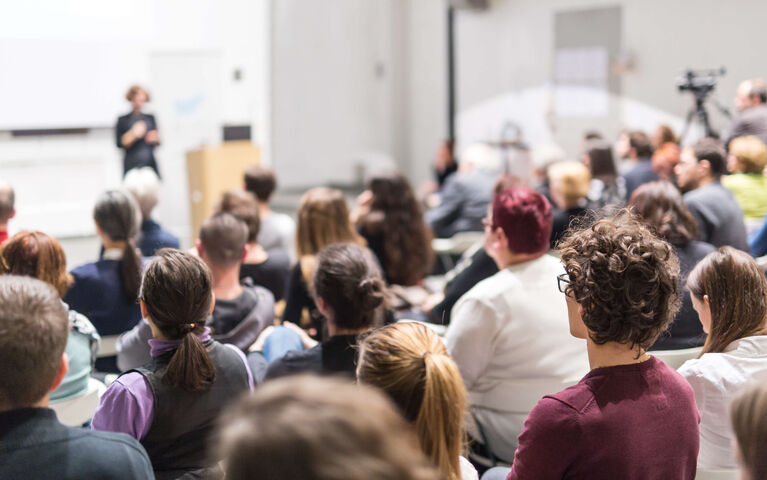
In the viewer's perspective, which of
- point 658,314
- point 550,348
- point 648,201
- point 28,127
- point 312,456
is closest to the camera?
point 312,456

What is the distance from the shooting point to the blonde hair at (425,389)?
1.48 meters

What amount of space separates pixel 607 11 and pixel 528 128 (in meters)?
1.76

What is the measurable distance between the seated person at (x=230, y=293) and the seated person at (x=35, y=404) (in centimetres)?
153

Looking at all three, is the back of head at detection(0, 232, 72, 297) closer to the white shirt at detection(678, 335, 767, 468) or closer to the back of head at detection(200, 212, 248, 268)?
the back of head at detection(200, 212, 248, 268)

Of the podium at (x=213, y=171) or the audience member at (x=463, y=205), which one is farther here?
the podium at (x=213, y=171)

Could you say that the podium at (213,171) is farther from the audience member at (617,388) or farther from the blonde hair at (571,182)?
the audience member at (617,388)

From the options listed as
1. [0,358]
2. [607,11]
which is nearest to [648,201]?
[0,358]

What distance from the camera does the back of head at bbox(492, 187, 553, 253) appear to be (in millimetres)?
2773

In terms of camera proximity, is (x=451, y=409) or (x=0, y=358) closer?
(x=0, y=358)

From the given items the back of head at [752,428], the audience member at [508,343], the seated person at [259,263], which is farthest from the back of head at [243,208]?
the back of head at [752,428]

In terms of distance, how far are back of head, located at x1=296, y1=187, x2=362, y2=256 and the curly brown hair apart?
2.41 metres

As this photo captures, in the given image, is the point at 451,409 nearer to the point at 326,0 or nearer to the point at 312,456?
the point at 312,456

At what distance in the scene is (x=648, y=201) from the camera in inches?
139

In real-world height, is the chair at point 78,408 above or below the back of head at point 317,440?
below
